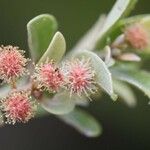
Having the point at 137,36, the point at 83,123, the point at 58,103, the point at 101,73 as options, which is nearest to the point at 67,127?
the point at 83,123

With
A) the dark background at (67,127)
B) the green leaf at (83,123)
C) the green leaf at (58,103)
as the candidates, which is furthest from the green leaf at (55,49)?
the dark background at (67,127)

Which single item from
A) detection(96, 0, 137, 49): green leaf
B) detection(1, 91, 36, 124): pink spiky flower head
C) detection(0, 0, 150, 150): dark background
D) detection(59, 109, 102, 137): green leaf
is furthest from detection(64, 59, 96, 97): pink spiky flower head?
detection(0, 0, 150, 150): dark background

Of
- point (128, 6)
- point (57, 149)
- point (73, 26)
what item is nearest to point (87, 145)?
point (57, 149)

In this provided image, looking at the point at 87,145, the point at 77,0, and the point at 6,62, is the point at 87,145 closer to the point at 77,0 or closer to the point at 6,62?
the point at 77,0

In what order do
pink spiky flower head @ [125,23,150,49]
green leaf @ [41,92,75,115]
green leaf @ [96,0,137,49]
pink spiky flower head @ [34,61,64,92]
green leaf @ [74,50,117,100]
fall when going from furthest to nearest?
pink spiky flower head @ [125,23,150,49] < green leaf @ [96,0,137,49] < green leaf @ [41,92,75,115] < pink spiky flower head @ [34,61,64,92] < green leaf @ [74,50,117,100]

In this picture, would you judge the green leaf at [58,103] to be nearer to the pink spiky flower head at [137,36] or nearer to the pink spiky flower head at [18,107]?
the pink spiky flower head at [18,107]

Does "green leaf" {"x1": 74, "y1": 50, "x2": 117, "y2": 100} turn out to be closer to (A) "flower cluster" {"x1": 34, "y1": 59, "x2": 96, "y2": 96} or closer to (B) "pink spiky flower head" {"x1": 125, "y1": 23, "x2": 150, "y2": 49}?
(A) "flower cluster" {"x1": 34, "y1": 59, "x2": 96, "y2": 96}
